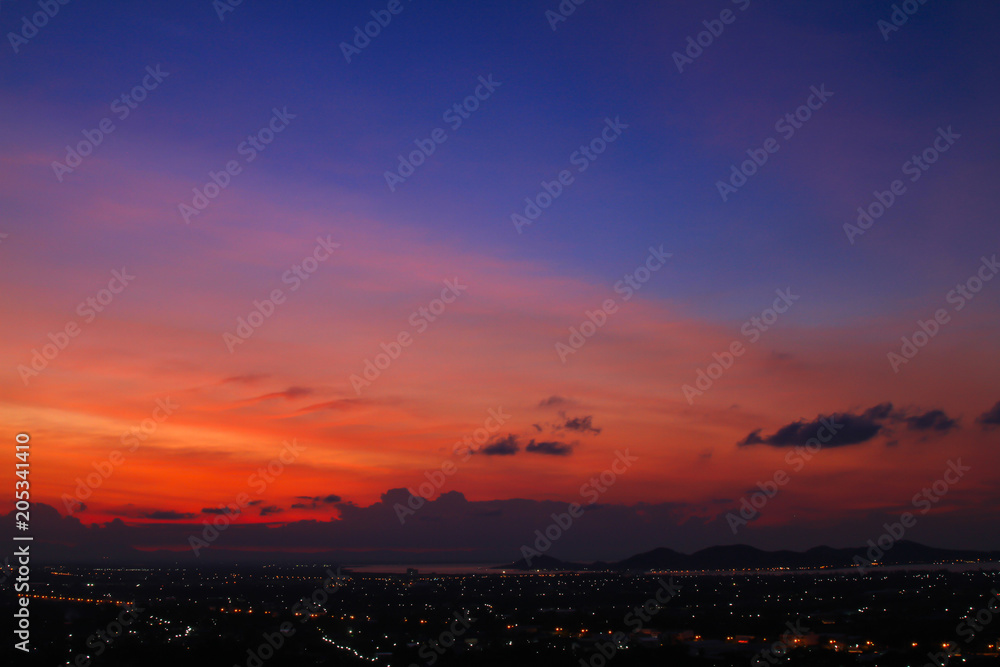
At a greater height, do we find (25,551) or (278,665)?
(25,551)

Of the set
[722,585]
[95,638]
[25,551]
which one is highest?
[25,551]

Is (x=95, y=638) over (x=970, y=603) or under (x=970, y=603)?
over

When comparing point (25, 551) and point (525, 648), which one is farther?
point (525, 648)

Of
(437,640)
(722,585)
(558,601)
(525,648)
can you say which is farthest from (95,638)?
(722,585)

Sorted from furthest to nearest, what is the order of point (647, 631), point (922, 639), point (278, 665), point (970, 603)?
point (970, 603) < point (647, 631) < point (922, 639) < point (278, 665)

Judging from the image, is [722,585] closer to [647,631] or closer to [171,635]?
[647,631]

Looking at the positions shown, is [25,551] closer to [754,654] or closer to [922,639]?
[754,654]

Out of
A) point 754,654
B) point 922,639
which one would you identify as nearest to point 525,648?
point 754,654

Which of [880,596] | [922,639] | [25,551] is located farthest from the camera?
[880,596]

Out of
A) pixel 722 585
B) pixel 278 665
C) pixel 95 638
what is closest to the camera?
pixel 278 665
